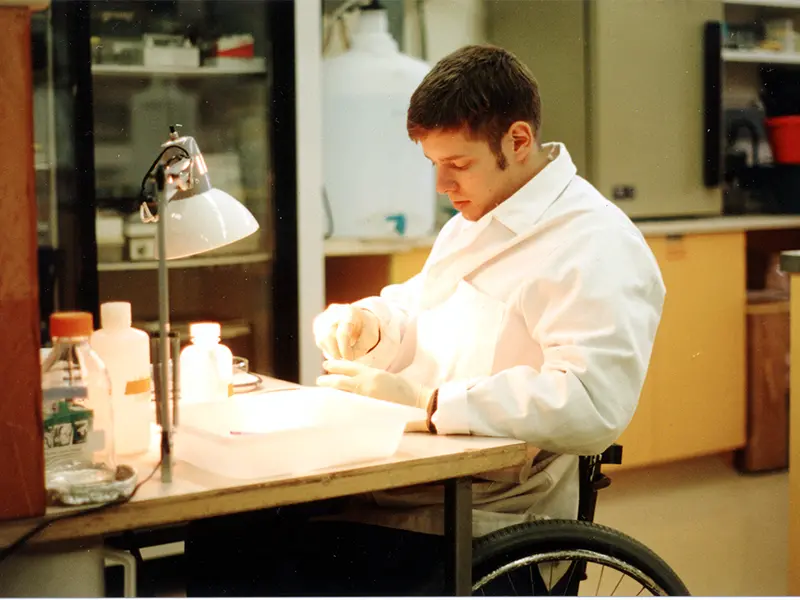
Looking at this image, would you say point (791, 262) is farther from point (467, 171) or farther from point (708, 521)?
point (708, 521)

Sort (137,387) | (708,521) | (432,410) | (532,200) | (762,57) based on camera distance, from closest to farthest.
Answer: (137,387) → (432,410) → (532,200) → (708,521) → (762,57)

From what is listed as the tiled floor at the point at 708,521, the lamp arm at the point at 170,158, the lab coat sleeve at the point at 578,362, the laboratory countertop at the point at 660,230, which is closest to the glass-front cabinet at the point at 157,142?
the laboratory countertop at the point at 660,230

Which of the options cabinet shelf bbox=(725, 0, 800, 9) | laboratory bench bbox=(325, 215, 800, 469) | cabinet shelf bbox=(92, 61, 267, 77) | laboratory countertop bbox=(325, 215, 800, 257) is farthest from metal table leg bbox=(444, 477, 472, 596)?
cabinet shelf bbox=(725, 0, 800, 9)

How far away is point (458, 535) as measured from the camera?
1183 mm

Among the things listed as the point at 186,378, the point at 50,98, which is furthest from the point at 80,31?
the point at 186,378

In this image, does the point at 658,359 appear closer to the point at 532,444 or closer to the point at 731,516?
the point at 731,516

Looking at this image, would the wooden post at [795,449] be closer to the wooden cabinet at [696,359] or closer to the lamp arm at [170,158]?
the wooden cabinet at [696,359]

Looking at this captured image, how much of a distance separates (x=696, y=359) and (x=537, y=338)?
7.01 feet

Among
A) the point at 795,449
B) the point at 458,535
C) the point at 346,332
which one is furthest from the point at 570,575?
the point at 795,449

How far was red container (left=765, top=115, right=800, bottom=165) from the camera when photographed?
148 inches

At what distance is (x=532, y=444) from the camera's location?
1278 millimetres

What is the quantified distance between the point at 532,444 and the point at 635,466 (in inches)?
85.7

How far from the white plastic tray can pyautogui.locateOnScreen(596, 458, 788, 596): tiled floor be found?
1.55 meters

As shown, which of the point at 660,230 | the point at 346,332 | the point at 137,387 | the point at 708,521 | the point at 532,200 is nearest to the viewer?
the point at 137,387
